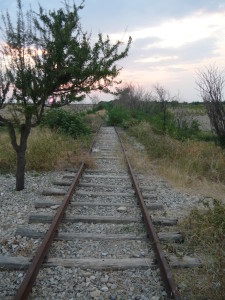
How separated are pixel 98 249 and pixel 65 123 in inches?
495

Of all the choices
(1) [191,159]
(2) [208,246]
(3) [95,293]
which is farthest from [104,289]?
(1) [191,159]

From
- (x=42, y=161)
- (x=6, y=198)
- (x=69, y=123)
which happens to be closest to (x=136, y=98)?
(x=69, y=123)

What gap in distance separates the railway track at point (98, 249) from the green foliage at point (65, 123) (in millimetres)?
8956

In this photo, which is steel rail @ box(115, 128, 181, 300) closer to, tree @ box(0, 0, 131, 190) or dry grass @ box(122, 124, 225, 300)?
dry grass @ box(122, 124, 225, 300)

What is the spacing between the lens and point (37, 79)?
6.50 metres

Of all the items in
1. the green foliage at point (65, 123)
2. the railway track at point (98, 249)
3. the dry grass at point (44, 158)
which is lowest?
the railway track at point (98, 249)

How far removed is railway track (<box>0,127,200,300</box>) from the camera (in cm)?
343

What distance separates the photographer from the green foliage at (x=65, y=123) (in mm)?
15859

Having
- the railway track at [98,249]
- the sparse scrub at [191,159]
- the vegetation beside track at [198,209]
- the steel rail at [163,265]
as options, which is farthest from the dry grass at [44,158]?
the steel rail at [163,265]

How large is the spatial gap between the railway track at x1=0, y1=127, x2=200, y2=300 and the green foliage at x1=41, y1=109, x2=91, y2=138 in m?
8.96

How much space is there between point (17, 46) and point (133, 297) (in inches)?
199

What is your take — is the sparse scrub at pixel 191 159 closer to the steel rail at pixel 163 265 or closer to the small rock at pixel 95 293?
the steel rail at pixel 163 265

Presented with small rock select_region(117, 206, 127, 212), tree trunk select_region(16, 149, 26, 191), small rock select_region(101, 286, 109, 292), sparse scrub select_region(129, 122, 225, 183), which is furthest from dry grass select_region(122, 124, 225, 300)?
tree trunk select_region(16, 149, 26, 191)

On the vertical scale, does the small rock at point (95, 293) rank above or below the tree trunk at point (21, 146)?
below
